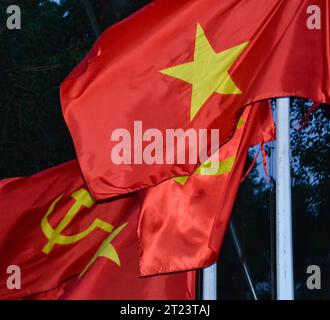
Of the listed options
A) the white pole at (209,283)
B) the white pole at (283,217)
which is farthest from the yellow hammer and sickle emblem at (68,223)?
the white pole at (283,217)

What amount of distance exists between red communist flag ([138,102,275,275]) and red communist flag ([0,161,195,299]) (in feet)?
2.85

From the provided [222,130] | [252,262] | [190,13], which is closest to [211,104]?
[222,130]

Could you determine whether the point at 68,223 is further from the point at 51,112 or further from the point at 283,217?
the point at 51,112

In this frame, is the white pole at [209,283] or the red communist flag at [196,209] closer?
the red communist flag at [196,209]

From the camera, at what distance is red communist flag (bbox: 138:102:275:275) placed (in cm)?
506

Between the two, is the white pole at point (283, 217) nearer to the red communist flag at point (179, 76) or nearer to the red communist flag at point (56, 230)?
the red communist flag at point (179, 76)

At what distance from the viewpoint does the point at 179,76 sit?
5062mm

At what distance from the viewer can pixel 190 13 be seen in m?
5.09

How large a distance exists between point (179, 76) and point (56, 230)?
1.96 m

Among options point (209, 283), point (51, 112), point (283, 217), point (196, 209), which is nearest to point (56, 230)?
point (209, 283)

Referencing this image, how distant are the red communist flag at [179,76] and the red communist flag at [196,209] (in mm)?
316

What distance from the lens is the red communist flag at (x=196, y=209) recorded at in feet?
16.6

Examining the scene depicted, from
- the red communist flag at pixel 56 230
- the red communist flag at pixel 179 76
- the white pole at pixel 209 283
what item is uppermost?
the red communist flag at pixel 179 76

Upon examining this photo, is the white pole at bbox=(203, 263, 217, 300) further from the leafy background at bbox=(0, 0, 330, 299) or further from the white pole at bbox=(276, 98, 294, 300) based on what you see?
the leafy background at bbox=(0, 0, 330, 299)
